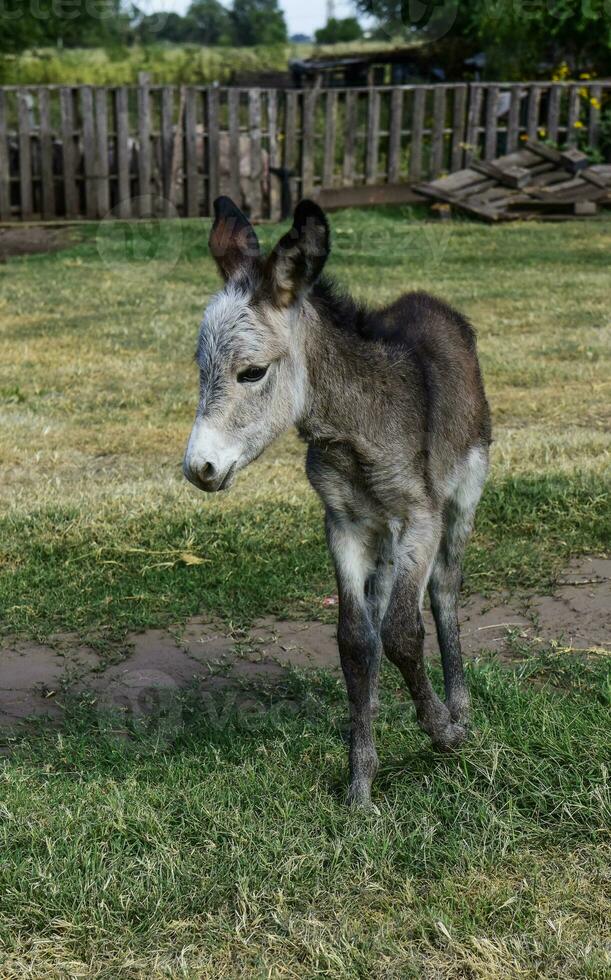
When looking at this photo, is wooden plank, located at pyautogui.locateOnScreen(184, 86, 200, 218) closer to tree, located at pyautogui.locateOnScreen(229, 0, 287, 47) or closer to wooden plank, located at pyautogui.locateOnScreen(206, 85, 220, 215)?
wooden plank, located at pyautogui.locateOnScreen(206, 85, 220, 215)

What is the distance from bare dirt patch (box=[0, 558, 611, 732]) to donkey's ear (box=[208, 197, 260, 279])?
6.36 ft

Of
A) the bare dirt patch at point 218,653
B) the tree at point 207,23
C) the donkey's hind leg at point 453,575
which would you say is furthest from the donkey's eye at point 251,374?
the tree at point 207,23

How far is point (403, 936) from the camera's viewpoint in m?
3.30

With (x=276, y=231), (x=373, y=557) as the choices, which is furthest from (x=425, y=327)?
(x=276, y=231)

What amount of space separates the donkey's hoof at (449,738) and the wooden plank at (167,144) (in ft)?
48.7

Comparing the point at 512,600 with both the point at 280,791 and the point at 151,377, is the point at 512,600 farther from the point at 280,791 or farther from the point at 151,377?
the point at 151,377

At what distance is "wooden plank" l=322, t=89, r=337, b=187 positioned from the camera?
731 inches

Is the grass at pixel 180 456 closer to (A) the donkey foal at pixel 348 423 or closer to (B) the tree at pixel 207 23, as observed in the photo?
(A) the donkey foal at pixel 348 423

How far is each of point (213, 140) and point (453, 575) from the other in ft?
48.9

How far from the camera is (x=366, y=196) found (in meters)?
19.0

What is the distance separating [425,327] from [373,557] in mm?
999

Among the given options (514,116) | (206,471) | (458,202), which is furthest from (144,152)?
(206,471)

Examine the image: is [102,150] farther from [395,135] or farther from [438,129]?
[438,129]

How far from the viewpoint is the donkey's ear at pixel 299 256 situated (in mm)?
3527
